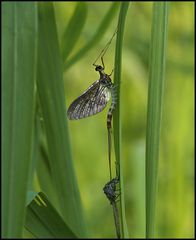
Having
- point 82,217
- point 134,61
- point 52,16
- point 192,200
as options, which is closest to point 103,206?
point 192,200

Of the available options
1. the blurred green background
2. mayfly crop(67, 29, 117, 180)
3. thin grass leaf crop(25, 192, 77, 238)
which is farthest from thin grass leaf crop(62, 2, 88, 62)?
the blurred green background

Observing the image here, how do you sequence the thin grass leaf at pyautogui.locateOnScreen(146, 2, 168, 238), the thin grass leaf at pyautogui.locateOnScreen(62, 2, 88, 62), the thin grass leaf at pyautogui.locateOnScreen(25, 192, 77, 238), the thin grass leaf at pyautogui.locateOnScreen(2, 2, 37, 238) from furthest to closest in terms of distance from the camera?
the thin grass leaf at pyautogui.locateOnScreen(62, 2, 88, 62) < the thin grass leaf at pyautogui.locateOnScreen(25, 192, 77, 238) < the thin grass leaf at pyautogui.locateOnScreen(146, 2, 168, 238) < the thin grass leaf at pyautogui.locateOnScreen(2, 2, 37, 238)

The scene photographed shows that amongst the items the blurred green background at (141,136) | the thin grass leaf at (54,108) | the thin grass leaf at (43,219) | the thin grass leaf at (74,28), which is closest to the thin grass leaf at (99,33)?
the thin grass leaf at (74,28)

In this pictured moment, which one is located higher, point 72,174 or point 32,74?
point 32,74

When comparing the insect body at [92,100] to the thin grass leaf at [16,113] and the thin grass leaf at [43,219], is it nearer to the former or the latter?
the thin grass leaf at [43,219]

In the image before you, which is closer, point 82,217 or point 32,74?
point 32,74

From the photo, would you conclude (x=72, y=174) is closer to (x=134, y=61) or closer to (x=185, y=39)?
(x=185, y=39)

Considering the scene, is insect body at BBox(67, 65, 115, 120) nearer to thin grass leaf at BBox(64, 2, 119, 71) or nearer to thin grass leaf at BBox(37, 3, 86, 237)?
thin grass leaf at BBox(37, 3, 86, 237)

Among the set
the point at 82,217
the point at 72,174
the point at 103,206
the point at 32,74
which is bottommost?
the point at 103,206
